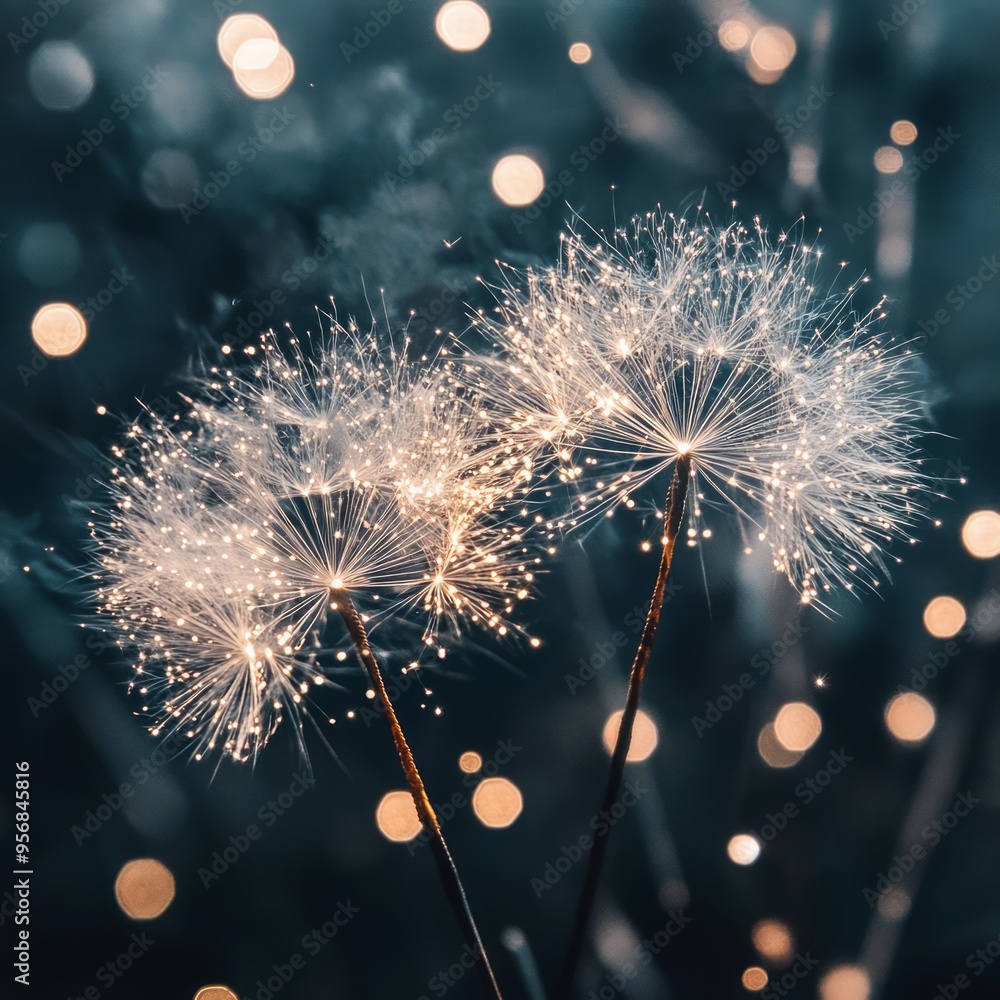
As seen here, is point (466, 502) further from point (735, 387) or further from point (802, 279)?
point (802, 279)

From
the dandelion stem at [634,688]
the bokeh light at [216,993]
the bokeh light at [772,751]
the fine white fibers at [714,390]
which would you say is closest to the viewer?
the dandelion stem at [634,688]

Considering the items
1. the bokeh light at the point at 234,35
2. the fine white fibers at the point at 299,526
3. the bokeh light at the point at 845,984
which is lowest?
the bokeh light at the point at 845,984

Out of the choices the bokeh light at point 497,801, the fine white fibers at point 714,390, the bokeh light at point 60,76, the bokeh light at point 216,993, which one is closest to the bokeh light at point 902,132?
the fine white fibers at point 714,390

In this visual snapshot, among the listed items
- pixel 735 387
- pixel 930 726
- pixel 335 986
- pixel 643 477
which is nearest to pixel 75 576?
pixel 335 986

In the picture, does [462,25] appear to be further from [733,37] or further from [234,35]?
[733,37]

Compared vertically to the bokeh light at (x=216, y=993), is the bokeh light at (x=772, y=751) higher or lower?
lower

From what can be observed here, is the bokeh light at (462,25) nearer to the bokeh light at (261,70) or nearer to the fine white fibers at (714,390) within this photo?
the bokeh light at (261,70)

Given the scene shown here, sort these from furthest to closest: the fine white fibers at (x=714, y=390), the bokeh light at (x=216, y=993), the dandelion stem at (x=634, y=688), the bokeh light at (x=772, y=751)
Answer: the bokeh light at (x=772, y=751)
the bokeh light at (x=216, y=993)
the fine white fibers at (x=714, y=390)
the dandelion stem at (x=634, y=688)
